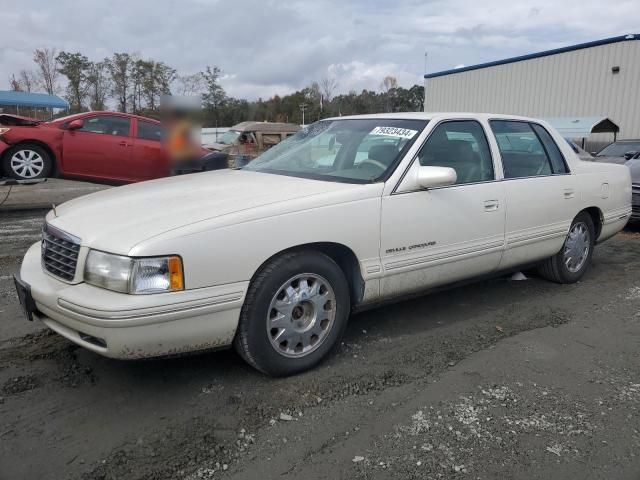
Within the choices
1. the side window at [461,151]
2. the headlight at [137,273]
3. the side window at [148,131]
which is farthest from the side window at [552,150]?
the side window at [148,131]

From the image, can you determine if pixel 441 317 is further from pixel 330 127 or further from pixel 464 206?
pixel 330 127

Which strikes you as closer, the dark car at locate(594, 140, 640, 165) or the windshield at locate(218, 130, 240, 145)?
the dark car at locate(594, 140, 640, 165)

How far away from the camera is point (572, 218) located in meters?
4.95

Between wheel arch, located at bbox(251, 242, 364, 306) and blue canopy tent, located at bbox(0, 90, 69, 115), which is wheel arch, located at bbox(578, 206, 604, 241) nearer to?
wheel arch, located at bbox(251, 242, 364, 306)

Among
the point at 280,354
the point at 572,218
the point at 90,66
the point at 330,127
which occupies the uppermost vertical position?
the point at 90,66

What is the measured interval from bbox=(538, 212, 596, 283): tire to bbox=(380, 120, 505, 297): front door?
1120 mm

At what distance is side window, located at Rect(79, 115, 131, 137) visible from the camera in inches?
352

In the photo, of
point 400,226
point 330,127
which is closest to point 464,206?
point 400,226

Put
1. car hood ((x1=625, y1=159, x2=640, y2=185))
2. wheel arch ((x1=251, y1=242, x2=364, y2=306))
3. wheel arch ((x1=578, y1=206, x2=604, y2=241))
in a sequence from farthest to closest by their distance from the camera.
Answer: car hood ((x1=625, y1=159, x2=640, y2=185)) → wheel arch ((x1=578, y1=206, x2=604, y2=241)) → wheel arch ((x1=251, y1=242, x2=364, y2=306))

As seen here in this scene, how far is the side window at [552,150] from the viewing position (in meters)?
4.88

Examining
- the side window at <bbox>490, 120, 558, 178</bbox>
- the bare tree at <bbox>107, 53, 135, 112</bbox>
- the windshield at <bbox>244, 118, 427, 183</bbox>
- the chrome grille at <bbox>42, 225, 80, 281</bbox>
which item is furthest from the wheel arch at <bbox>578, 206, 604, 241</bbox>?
the bare tree at <bbox>107, 53, 135, 112</bbox>

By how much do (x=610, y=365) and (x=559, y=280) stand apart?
70.8 inches

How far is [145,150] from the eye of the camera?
918cm

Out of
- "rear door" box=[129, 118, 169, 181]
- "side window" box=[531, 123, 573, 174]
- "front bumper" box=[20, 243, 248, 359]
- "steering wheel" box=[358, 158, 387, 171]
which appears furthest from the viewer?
"rear door" box=[129, 118, 169, 181]
